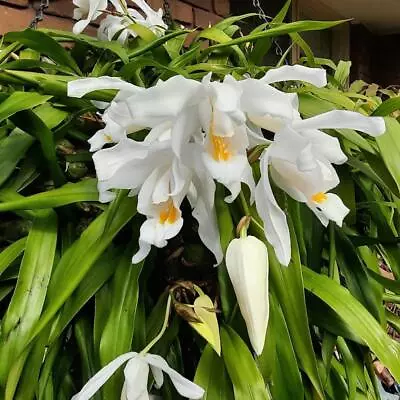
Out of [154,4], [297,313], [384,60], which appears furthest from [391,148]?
[384,60]

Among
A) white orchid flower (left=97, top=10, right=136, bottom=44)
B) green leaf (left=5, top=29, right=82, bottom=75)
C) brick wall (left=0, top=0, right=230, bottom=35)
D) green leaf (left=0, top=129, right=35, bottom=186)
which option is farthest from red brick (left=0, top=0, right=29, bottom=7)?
green leaf (left=0, top=129, right=35, bottom=186)

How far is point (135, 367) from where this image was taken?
47cm

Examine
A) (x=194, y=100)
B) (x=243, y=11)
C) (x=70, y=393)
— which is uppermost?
(x=194, y=100)

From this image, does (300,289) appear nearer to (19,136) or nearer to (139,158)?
(139,158)

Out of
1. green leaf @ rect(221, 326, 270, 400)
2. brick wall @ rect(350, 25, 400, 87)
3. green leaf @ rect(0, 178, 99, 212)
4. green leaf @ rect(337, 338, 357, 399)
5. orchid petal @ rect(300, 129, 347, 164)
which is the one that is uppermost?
orchid petal @ rect(300, 129, 347, 164)

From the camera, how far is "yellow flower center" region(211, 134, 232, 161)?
1.53 ft

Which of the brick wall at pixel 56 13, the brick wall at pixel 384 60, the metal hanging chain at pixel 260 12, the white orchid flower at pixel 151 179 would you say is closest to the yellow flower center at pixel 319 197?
the white orchid flower at pixel 151 179

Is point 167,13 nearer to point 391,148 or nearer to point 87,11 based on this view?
point 87,11

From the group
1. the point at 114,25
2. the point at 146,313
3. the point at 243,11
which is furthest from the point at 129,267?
the point at 243,11

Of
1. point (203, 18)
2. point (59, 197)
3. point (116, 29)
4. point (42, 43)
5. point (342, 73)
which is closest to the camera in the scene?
point (59, 197)

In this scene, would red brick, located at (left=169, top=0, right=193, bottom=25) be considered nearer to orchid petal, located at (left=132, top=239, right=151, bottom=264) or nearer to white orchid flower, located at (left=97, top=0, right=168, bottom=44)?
white orchid flower, located at (left=97, top=0, right=168, bottom=44)

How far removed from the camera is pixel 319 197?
0.51m

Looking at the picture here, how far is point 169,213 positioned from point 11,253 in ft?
0.55

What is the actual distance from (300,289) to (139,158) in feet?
0.55
